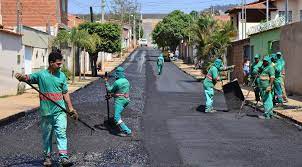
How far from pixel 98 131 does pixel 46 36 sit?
24.3m

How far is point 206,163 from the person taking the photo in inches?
390

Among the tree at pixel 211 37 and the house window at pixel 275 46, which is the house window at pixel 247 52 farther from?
the house window at pixel 275 46

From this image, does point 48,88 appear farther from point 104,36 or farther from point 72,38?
point 104,36

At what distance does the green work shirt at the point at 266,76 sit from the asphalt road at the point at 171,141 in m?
1.00

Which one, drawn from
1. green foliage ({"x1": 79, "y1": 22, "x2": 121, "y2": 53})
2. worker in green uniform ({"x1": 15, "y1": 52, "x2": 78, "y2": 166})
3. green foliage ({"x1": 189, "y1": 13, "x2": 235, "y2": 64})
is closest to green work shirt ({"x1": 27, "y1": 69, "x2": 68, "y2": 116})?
worker in green uniform ({"x1": 15, "y1": 52, "x2": 78, "y2": 166})

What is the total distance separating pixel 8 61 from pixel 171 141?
1621 centimetres

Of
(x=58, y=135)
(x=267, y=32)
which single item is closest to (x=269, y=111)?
(x=58, y=135)

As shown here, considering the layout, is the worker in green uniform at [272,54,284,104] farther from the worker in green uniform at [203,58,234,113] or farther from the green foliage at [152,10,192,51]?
the green foliage at [152,10,192,51]

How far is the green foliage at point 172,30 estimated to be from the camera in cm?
9256

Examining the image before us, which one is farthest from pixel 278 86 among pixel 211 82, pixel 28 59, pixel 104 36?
pixel 104 36

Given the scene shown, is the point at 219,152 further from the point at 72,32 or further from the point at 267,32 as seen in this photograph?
the point at 72,32

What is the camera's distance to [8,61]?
2714cm

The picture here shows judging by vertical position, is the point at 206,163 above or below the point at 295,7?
below

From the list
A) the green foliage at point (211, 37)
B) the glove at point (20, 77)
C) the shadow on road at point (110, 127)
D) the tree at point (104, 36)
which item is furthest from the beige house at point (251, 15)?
the glove at point (20, 77)
